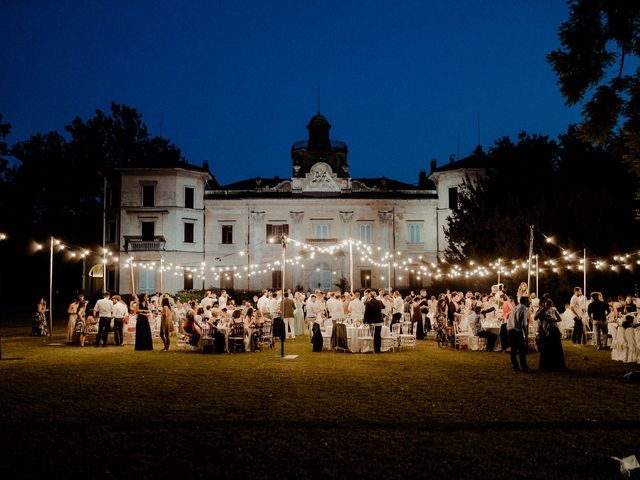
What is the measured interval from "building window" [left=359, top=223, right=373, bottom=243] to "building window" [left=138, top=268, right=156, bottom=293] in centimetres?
1482

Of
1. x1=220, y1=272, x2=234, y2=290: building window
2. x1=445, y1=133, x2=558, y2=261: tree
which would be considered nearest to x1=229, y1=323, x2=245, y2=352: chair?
x1=445, y1=133, x2=558, y2=261: tree

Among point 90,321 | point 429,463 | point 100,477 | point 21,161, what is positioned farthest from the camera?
point 21,161

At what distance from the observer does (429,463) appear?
5.57 meters

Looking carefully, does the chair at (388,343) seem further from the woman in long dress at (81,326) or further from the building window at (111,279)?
the building window at (111,279)

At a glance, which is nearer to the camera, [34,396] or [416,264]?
[34,396]

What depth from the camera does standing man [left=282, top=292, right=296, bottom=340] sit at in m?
18.8

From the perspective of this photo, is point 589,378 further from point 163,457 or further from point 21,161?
point 21,161

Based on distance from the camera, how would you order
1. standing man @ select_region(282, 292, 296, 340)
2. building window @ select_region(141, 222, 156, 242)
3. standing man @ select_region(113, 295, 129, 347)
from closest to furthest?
1. standing man @ select_region(113, 295, 129, 347)
2. standing man @ select_region(282, 292, 296, 340)
3. building window @ select_region(141, 222, 156, 242)

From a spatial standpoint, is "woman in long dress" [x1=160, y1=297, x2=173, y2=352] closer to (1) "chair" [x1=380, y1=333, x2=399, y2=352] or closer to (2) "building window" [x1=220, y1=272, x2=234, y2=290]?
(1) "chair" [x1=380, y1=333, x2=399, y2=352]

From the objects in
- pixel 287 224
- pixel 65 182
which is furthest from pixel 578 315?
pixel 65 182

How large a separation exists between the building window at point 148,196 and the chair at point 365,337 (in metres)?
29.4

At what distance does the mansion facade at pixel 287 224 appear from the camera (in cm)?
4119

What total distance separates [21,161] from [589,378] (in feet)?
161

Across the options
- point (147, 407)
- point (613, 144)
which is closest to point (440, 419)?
point (147, 407)
